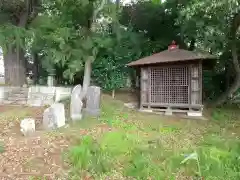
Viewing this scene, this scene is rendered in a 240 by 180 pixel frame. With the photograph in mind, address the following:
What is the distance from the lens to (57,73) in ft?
47.4

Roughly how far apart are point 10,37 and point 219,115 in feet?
31.2

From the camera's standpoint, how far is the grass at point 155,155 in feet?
16.1

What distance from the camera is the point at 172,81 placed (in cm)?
1109

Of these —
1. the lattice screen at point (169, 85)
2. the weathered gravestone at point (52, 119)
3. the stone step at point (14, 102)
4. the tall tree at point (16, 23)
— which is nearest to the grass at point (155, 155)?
→ the weathered gravestone at point (52, 119)

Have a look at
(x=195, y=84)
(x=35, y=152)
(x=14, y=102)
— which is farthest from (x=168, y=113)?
(x=14, y=102)

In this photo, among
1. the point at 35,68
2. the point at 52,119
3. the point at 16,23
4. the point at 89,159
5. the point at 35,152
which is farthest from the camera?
the point at 35,68

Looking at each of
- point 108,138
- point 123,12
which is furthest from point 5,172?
point 123,12

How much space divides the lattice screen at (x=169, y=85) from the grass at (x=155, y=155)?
A: 125 inches

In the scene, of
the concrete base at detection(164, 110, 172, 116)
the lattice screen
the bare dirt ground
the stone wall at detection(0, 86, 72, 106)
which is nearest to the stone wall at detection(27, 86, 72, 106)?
the stone wall at detection(0, 86, 72, 106)

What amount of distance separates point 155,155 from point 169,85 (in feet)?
19.3

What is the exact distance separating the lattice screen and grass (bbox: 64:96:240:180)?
10.4 ft

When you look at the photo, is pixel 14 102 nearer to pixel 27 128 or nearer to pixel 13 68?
pixel 13 68

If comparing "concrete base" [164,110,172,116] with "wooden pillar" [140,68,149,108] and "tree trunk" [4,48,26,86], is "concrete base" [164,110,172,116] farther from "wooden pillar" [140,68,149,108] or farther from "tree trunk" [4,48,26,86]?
"tree trunk" [4,48,26,86]

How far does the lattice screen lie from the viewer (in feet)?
35.6
